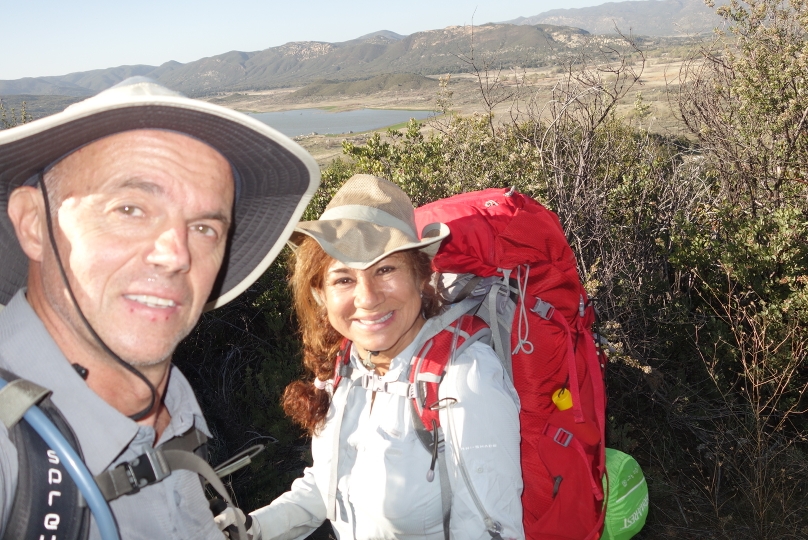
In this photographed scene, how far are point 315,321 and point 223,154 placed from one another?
104cm

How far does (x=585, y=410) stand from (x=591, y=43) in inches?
235

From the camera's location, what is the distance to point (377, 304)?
2.03m

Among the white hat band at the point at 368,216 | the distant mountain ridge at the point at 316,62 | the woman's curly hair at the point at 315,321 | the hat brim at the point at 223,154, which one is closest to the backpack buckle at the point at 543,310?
the woman's curly hair at the point at 315,321

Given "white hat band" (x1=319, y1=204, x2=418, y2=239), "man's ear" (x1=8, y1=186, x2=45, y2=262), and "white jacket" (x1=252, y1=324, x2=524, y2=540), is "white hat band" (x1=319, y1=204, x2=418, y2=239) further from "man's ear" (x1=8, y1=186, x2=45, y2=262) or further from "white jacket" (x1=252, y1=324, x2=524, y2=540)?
"man's ear" (x1=8, y1=186, x2=45, y2=262)

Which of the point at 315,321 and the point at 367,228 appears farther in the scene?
the point at 315,321

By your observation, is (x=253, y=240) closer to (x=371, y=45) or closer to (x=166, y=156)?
(x=166, y=156)

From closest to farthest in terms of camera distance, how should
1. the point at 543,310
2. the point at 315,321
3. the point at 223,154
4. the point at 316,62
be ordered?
the point at 223,154 < the point at 543,310 < the point at 315,321 < the point at 316,62

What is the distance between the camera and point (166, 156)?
1.24m

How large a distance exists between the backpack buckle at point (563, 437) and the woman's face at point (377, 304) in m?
0.59

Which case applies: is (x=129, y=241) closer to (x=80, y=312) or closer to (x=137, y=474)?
(x=80, y=312)

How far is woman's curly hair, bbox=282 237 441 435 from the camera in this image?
2.13 m

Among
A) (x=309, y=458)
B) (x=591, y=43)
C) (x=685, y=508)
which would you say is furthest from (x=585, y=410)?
(x=591, y=43)

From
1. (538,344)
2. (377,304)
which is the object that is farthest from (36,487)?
(538,344)

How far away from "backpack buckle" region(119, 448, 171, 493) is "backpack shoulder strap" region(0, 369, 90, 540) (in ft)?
0.55
